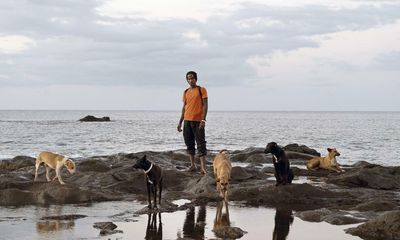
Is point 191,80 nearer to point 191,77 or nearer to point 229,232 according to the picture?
point 191,77

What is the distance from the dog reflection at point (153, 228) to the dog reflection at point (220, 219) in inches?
31.7

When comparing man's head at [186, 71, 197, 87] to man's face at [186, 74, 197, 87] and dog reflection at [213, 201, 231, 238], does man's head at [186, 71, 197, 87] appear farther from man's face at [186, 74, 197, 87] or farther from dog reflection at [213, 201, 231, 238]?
dog reflection at [213, 201, 231, 238]

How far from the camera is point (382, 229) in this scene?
7.23 metres

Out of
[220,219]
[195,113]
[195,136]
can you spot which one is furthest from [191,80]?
[220,219]

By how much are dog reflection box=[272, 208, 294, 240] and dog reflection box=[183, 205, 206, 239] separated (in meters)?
1.06

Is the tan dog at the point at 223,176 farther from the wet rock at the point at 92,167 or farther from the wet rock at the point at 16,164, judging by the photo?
the wet rock at the point at 16,164

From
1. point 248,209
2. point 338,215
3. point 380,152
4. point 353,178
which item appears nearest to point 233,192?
point 248,209

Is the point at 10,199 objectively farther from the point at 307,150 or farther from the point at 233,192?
the point at 307,150

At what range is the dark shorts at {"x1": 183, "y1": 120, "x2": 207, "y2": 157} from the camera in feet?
41.7

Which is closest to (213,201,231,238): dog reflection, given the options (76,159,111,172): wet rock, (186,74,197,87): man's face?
(186,74,197,87): man's face

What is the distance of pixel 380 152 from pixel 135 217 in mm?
27582

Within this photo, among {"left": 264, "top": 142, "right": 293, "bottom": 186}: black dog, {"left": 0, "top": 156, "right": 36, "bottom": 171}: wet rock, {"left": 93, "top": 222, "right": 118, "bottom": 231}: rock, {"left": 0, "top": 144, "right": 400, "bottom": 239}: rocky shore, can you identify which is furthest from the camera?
{"left": 0, "top": 156, "right": 36, "bottom": 171}: wet rock

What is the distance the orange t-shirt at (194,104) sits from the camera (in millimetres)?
12633

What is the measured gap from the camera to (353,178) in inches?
502
